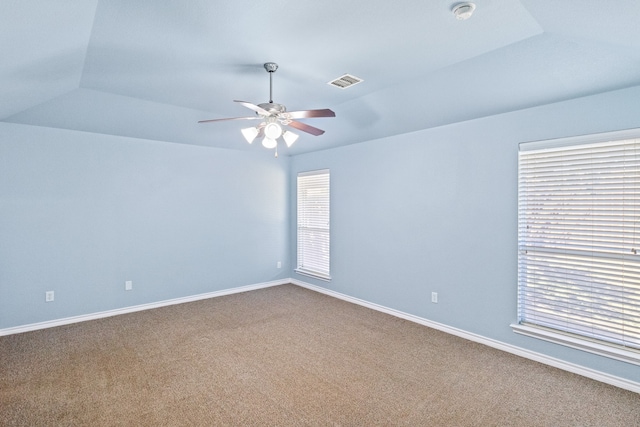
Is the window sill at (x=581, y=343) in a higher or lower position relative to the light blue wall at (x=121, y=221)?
lower

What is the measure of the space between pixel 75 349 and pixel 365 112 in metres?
4.09

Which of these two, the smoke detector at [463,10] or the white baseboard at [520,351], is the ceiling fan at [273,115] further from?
the white baseboard at [520,351]

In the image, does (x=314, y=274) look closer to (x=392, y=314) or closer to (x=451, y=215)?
(x=392, y=314)

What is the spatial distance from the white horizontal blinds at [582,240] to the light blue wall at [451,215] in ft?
0.48

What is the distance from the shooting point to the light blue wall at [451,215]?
2975 mm

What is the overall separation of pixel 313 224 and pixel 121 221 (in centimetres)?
294

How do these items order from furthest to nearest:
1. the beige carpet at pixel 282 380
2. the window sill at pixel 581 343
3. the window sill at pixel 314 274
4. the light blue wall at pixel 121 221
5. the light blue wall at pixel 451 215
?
the window sill at pixel 314 274 < the light blue wall at pixel 121 221 < the light blue wall at pixel 451 215 < the window sill at pixel 581 343 < the beige carpet at pixel 282 380

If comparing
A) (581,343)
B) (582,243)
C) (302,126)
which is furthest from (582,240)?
(302,126)

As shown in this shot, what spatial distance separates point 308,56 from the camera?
101 inches

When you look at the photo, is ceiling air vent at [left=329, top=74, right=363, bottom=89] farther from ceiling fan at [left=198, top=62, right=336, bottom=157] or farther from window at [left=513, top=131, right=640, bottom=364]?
window at [left=513, top=131, right=640, bottom=364]

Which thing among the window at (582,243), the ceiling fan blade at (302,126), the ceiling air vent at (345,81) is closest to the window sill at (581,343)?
the window at (582,243)

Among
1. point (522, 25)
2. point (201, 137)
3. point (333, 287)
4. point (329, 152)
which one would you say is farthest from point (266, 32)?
point (333, 287)

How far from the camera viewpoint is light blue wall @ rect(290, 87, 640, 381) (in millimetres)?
2975

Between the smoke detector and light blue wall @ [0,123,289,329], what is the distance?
4194 millimetres
